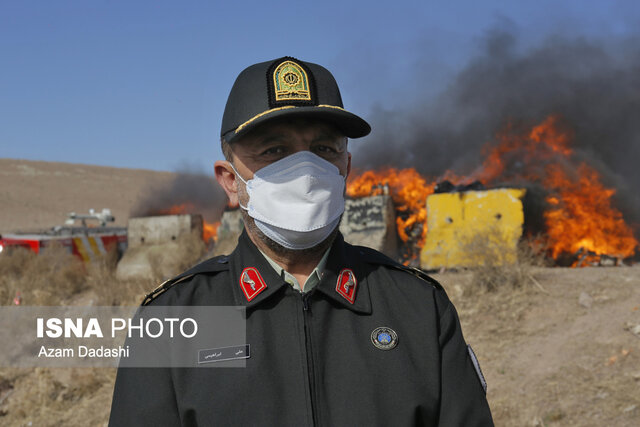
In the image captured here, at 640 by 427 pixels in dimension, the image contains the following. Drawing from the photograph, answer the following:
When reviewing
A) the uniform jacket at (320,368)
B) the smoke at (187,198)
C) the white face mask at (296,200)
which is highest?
the smoke at (187,198)

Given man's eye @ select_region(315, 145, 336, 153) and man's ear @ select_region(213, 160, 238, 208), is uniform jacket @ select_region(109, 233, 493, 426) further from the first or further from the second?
man's eye @ select_region(315, 145, 336, 153)

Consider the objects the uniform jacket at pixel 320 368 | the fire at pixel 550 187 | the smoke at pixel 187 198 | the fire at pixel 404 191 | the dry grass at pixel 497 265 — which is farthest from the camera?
the smoke at pixel 187 198

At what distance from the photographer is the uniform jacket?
5.85ft

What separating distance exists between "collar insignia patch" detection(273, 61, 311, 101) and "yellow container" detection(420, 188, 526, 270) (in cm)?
834

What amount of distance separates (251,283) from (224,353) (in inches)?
10.7

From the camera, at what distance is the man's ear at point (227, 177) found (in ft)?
7.37

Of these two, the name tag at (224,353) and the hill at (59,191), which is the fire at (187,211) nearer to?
the name tag at (224,353)

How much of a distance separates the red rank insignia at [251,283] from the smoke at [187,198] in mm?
18373

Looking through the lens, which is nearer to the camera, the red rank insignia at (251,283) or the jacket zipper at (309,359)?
the jacket zipper at (309,359)

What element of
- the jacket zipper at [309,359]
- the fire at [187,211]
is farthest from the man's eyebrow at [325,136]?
the fire at [187,211]

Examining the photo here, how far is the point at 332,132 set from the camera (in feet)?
6.92

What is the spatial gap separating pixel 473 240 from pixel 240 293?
8514 millimetres

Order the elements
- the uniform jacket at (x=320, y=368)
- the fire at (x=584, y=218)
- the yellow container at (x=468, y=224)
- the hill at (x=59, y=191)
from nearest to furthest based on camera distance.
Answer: the uniform jacket at (x=320, y=368), the yellow container at (x=468, y=224), the fire at (x=584, y=218), the hill at (x=59, y=191)

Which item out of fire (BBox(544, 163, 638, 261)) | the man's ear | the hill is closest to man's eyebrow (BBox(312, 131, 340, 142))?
the man's ear
